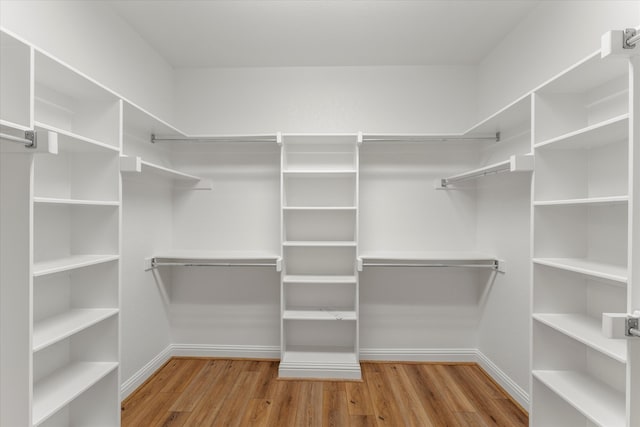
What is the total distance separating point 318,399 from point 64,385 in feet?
5.14

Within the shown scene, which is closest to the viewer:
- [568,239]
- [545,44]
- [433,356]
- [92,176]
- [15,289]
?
[15,289]

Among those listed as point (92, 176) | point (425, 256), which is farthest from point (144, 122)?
point (425, 256)

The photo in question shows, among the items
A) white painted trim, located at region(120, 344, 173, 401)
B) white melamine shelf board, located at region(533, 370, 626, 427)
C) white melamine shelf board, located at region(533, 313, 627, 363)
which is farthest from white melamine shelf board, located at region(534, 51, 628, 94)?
white painted trim, located at region(120, 344, 173, 401)

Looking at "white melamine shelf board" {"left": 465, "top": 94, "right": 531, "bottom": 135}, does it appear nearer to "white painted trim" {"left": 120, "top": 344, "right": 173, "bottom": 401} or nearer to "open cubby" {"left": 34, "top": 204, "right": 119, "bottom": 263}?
"open cubby" {"left": 34, "top": 204, "right": 119, "bottom": 263}

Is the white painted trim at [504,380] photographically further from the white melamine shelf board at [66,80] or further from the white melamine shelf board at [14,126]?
the white melamine shelf board at [66,80]

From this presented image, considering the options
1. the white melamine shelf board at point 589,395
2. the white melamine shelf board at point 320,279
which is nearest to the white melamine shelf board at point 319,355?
the white melamine shelf board at point 320,279

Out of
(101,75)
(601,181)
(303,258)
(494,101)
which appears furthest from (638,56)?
(101,75)

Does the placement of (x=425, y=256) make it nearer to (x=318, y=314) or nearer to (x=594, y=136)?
(x=318, y=314)

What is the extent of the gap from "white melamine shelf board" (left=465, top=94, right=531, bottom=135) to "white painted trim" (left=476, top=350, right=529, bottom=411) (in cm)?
195

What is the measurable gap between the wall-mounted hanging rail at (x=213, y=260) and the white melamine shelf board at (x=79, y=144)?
112 cm

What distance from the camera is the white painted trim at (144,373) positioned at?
7.71 feet

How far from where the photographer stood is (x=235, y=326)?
3.05 metres

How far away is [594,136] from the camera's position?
1.51 m

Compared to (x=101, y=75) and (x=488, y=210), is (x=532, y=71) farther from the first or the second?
(x=101, y=75)
